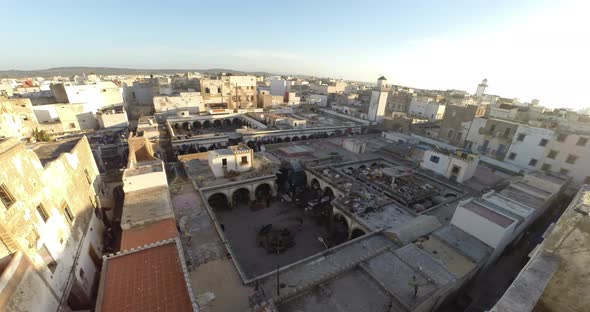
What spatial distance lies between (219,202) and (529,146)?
1611 inches

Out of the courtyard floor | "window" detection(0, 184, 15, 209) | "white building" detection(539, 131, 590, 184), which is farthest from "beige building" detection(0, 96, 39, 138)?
"white building" detection(539, 131, 590, 184)

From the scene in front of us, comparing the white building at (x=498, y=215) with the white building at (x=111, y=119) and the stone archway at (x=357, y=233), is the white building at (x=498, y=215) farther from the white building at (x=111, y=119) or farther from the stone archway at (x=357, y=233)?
the white building at (x=111, y=119)

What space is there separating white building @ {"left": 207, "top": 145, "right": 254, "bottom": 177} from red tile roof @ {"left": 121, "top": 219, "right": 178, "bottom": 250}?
10186 millimetres

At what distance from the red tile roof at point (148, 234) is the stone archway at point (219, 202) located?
31.7ft

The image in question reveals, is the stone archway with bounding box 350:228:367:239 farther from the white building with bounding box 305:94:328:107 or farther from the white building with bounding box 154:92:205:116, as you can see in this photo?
the white building with bounding box 305:94:328:107

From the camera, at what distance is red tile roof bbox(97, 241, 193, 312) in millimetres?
9609

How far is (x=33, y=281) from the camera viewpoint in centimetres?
990

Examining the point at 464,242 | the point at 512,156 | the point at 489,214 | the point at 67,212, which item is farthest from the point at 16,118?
the point at 512,156

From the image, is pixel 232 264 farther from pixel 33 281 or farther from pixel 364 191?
pixel 364 191

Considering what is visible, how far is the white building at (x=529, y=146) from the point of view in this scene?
1192 inches

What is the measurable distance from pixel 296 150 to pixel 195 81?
216ft

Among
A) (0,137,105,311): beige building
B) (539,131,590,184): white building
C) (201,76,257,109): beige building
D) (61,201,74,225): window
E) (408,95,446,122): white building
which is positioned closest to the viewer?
(0,137,105,311): beige building

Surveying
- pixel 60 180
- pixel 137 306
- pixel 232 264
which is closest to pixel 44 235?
pixel 60 180

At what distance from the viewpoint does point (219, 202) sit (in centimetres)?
2702
